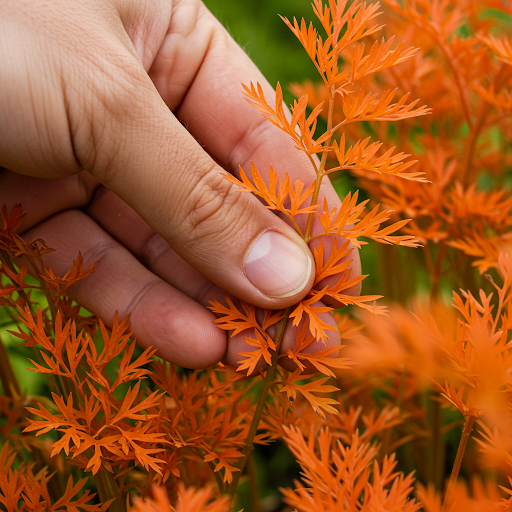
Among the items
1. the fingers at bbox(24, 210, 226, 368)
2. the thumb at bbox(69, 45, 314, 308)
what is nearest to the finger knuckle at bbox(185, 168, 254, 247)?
the thumb at bbox(69, 45, 314, 308)

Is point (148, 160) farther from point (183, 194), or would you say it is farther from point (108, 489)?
point (108, 489)

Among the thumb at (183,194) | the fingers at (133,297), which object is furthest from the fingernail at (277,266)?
the fingers at (133,297)

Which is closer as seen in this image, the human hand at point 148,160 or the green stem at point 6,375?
the human hand at point 148,160

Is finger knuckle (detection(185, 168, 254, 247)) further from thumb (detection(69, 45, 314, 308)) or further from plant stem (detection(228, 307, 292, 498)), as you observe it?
plant stem (detection(228, 307, 292, 498))

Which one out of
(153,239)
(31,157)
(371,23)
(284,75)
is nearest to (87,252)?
(153,239)

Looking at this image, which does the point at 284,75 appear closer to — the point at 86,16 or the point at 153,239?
the point at 153,239

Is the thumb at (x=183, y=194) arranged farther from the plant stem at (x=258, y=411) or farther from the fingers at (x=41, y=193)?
the fingers at (x=41, y=193)

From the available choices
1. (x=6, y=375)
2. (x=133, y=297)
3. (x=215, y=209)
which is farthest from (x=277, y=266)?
(x=6, y=375)
